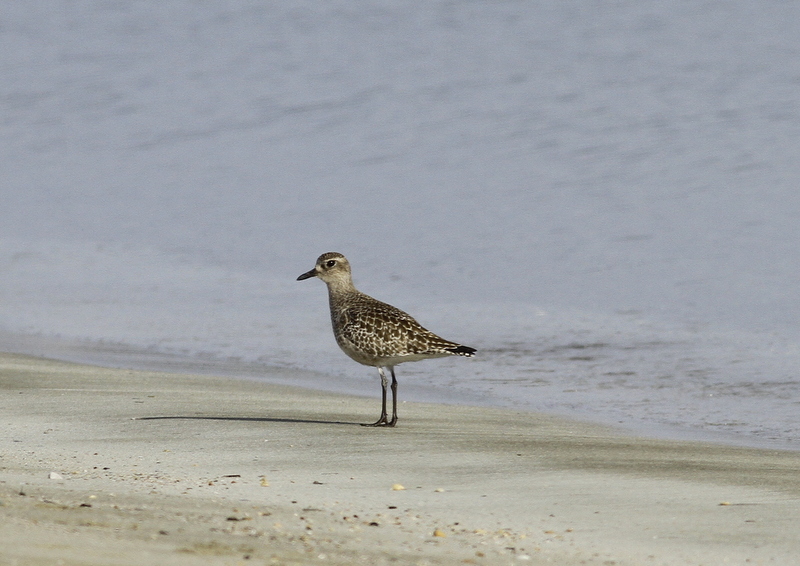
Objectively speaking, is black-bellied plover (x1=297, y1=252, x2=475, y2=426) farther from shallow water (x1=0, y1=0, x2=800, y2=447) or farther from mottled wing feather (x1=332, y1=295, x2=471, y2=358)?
shallow water (x1=0, y1=0, x2=800, y2=447)

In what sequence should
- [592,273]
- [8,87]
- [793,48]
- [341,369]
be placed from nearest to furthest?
[341,369], [592,273], [793,48], [8,87]

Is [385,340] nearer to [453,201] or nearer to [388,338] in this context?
[388,338]

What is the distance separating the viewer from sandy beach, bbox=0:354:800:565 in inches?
216

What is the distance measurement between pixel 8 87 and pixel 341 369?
24495 millimetres

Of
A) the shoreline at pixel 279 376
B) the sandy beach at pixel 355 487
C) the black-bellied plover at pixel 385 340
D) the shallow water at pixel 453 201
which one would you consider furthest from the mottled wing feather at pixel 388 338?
the shallow water at pixel 453 201

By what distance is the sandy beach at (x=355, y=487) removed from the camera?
5477 millimetres

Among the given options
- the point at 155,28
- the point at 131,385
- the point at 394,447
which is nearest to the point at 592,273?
the point at 131,385

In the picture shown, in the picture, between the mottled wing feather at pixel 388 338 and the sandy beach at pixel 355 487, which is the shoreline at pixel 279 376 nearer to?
the sandy beach at pixel 355 487

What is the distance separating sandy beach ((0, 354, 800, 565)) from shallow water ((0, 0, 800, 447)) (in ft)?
5.55

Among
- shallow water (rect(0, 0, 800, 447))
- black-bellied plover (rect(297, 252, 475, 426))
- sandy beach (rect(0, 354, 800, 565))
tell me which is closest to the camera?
sandy beach (rect(0, 354, 800, 565))

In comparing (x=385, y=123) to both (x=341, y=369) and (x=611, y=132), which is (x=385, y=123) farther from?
(x=341, y=369)

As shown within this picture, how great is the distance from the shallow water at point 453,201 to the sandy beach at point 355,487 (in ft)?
5.55

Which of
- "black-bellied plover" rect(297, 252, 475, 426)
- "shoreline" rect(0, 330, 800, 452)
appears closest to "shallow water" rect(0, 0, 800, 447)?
"shoreline" rect(0, 330, 800, 452)

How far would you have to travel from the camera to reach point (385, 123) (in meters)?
25.9
